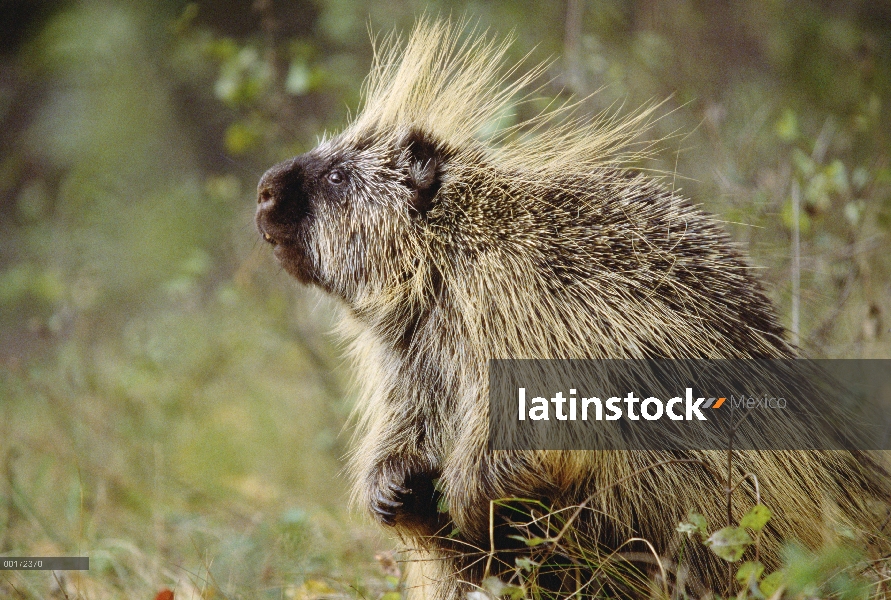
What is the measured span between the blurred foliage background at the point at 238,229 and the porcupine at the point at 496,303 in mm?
379

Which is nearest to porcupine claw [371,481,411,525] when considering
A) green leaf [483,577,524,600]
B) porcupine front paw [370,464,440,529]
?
porcupine front paw [370,464,440,529]

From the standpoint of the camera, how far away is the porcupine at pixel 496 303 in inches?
123

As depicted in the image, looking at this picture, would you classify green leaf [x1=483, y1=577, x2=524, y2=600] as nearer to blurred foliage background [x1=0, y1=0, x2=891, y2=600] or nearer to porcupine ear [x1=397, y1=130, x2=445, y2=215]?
blurred foliage background [x1=0, y1=0, x2=891, y2=600]

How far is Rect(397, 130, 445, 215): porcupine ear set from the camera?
3643mm

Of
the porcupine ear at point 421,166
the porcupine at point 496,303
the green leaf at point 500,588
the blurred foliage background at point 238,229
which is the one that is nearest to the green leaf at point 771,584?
the porcupine at point 496,303

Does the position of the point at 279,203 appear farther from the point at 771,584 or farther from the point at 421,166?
the point at 771,584

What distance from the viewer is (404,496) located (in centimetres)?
342

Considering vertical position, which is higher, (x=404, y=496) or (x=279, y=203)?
(x=279, y=203)

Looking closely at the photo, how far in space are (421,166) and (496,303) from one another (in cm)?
79

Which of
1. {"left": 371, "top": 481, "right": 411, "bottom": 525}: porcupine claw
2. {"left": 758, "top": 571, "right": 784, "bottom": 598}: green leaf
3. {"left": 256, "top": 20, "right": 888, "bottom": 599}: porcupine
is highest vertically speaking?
{"left": 256, "top": 20, "right": 888, "bottom": 599}: porcupine

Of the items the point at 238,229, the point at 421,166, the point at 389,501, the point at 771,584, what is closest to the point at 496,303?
the point at 421,166

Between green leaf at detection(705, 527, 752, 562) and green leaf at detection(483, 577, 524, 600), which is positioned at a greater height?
green leaf at detection(705, 527, 752, 562)

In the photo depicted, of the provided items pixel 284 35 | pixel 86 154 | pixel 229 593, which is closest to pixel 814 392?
pixel 229 593

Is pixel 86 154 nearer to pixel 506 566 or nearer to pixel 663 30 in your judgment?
pixel 663 30
